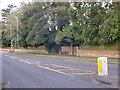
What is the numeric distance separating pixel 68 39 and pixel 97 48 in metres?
8.47

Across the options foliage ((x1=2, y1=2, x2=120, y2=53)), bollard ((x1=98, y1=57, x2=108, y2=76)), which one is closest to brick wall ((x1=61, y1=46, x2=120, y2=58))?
foliage ((x1=2, y1=2, x2=120, y2=53))

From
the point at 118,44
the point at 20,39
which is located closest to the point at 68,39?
the point at 118,44

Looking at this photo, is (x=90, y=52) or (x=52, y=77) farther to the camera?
(x=90, y=52)

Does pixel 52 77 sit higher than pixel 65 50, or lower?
lower

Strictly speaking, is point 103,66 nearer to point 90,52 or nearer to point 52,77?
point 52,77

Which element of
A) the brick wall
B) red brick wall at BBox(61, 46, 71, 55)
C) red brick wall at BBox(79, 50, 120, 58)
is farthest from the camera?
red brick wall at BBox(61, 46, 71, 55)

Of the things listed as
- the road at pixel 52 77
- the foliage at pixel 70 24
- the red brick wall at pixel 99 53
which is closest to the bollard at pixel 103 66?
the road at pixel 52 77

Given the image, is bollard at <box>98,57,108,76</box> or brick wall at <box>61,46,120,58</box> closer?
bollard at <box>98,57,108,76</box>

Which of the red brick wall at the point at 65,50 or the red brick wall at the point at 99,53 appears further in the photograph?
the red brick wall at the point at 65,50

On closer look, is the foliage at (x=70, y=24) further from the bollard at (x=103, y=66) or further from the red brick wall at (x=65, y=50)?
the bollard at (x=103, y=66)

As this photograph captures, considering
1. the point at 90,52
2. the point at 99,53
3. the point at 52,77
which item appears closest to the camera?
the point at 52,77

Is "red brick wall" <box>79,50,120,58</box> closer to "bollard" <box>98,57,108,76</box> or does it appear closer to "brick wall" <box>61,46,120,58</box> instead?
"brick wall" <box>61,46,120,58</box>

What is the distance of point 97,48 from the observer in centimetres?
4566

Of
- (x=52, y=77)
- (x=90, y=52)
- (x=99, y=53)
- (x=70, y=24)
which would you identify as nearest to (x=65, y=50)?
(x=70, y=24)
